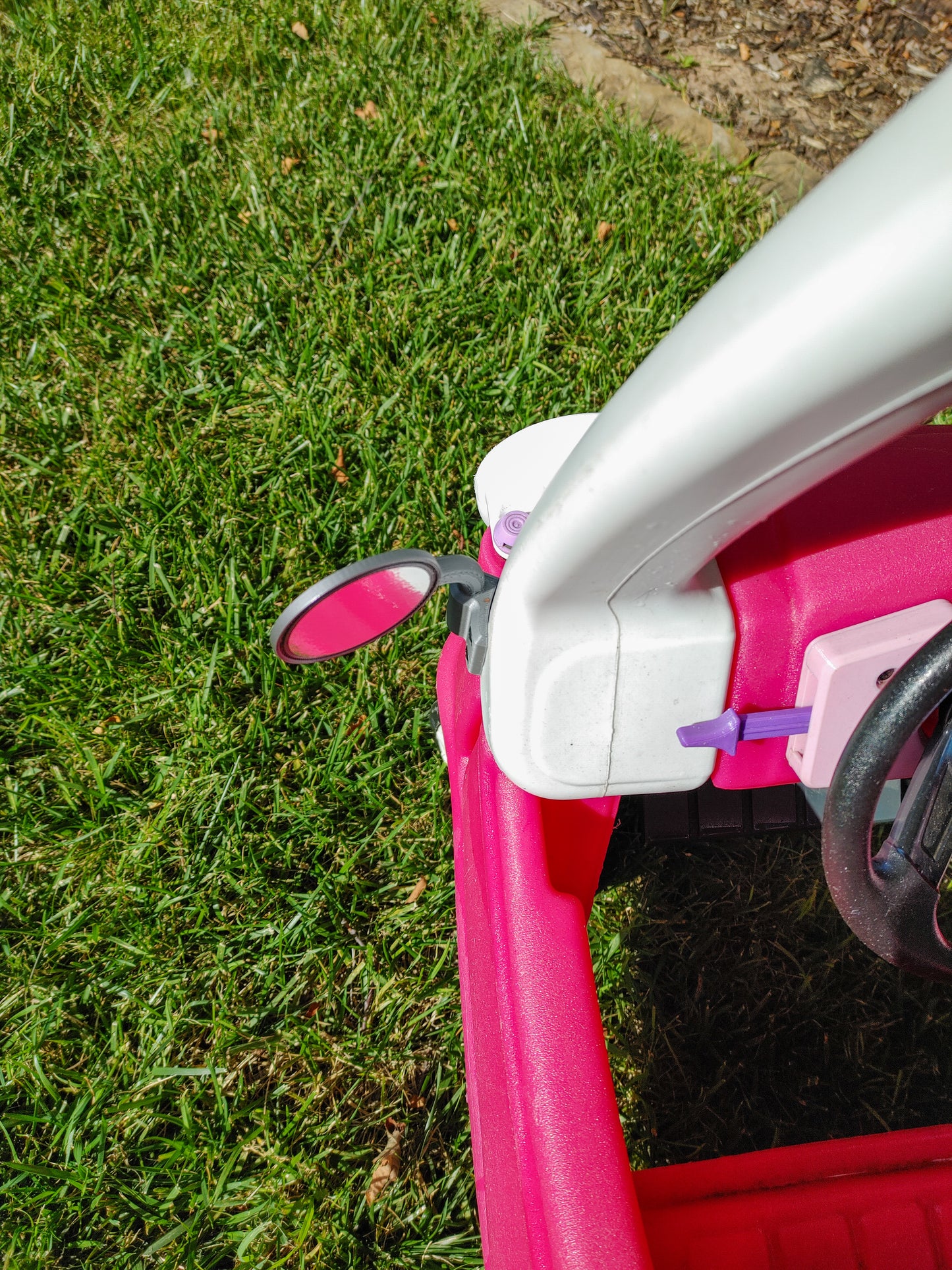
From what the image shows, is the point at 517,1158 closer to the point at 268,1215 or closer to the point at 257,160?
the point at 268,1215

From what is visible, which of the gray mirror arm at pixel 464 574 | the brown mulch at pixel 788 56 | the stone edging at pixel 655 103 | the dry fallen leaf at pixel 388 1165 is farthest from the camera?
the brown mulch at pixel 788 56

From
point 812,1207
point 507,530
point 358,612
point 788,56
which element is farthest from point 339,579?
point 788,56

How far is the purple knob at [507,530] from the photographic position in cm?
123

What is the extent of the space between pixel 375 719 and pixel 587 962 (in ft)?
2.77

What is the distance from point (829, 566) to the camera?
35.1 inches

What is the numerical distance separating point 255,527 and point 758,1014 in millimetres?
1374

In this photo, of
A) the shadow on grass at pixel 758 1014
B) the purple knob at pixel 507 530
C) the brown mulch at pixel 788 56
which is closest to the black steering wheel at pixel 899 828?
the purple knob at pixel 507 530

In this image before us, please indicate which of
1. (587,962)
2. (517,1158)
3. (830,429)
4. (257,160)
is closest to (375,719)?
(587,962)

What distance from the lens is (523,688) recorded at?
850mm

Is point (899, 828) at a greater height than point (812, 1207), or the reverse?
point (899, 828)

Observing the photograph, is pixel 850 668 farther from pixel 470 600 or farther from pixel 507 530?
pixel 507 530

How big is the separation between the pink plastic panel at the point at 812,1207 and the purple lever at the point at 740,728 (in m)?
0.51

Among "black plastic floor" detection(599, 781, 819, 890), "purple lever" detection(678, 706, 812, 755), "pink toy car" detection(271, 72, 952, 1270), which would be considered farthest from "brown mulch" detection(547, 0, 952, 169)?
"purple lever" detection(678, 706, 812, 755)

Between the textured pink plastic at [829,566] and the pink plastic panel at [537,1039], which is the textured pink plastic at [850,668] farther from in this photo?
the pink plastic panel at [537,1039]
